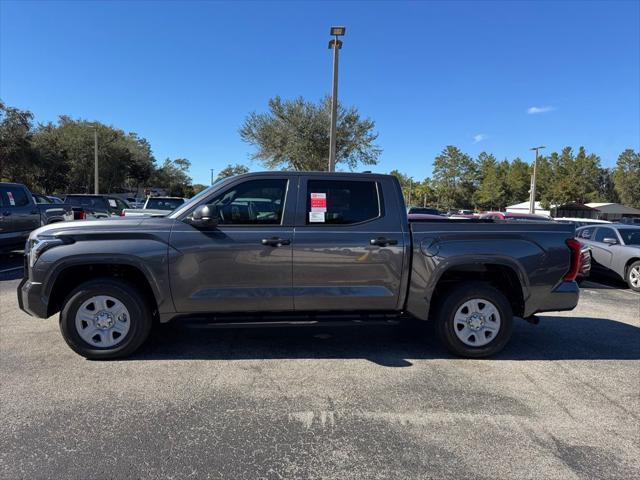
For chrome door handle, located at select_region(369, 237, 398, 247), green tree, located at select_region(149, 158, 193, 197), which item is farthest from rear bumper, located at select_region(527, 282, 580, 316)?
green tree, located at select_region(149, 158, 193, 197)

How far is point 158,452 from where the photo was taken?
288 centimetres

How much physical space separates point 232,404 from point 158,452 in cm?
76

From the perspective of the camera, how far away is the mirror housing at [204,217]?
4160 mm

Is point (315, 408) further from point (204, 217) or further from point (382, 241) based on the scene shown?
point (204, 217)

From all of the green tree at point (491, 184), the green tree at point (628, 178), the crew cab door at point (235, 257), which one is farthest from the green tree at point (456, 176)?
the crew cab door at point (235, 257)

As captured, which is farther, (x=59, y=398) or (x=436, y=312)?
(x=436, y=312)

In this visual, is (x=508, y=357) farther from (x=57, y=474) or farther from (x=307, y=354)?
(x=57, y=474)

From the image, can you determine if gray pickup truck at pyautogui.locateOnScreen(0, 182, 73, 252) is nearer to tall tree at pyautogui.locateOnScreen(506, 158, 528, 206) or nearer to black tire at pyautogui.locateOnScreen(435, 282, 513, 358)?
black tire at pyautogui.locateOnScreen(435, 282, 513, 358)

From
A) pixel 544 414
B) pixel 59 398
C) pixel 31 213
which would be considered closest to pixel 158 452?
pixel 59 398

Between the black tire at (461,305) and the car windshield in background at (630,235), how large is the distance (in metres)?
7.36

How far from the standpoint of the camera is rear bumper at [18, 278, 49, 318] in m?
4.21

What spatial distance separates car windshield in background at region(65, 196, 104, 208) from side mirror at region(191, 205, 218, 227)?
17.0 m

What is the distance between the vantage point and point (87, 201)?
19.3m

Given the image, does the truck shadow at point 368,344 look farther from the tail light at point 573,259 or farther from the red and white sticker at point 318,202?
the red and white sticker at point 318,202
